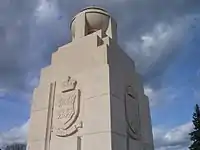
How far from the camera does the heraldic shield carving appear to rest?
5.20m

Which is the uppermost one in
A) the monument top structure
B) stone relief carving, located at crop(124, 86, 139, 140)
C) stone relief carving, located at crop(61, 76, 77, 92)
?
the monument top structure

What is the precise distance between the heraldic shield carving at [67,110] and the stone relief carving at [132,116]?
49.5 inches

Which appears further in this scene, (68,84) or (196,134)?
(196,134)

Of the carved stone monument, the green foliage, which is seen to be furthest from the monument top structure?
the green foliage

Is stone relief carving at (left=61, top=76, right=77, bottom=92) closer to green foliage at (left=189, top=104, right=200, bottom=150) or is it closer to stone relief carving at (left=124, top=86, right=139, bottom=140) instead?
stone relief carving at (left=124, top=86, right=139, bottom=140)

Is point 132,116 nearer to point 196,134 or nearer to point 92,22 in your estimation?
point 92,22

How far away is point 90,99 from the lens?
5.14 metres

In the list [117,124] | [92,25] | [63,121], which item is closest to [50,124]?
[63,121]

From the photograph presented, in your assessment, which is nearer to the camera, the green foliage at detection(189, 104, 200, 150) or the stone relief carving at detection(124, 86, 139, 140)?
the stone relief carving at detection(124, 86, 139, 140)

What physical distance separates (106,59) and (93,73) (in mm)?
512

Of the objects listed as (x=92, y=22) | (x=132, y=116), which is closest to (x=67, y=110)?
(x=132, y=116)

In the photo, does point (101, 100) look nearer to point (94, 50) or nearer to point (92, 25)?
point (94, 50)

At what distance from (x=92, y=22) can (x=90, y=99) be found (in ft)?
9.11

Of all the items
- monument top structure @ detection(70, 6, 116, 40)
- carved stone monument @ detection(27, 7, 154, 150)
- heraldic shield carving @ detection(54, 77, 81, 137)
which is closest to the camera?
carved stone monument @ detection(27, 7, 154, 150)
